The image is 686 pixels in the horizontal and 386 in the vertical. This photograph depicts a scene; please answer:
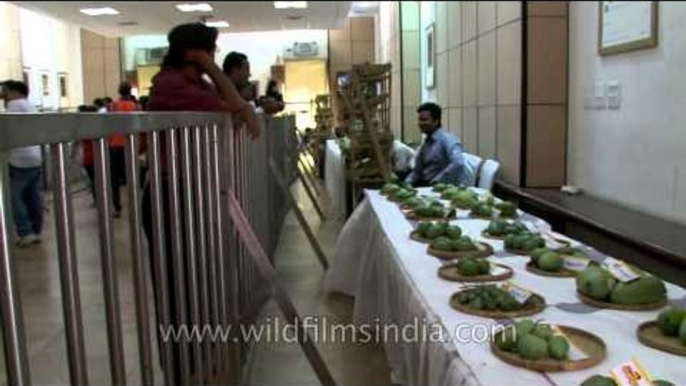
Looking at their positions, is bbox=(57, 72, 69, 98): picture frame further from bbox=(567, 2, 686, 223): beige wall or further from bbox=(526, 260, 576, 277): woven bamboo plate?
bbox=(526, 260, 576, 277): woven bamboo plate

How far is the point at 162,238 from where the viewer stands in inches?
57.8

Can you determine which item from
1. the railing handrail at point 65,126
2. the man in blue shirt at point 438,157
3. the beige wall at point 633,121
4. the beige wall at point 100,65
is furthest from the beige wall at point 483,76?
the beige wall at point 100,65

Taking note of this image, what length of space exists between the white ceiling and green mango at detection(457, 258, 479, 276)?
10123 mm

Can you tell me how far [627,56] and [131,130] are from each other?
291 cm

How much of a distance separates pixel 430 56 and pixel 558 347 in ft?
23.3

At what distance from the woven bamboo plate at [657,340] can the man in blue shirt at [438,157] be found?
11.0ft

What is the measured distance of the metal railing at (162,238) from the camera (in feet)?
2.56

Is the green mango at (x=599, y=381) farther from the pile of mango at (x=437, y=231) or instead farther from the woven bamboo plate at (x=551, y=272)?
the pile of mango at (x=437, y=231)

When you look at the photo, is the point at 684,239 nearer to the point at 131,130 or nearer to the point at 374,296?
the point at 374,296

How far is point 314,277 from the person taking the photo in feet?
15.9

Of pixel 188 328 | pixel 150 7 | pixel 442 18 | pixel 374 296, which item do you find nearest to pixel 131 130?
pixel 188 328

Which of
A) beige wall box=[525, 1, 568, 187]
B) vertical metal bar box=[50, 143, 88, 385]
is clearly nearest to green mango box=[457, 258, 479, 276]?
vertical metal bar box=[50, 143, 88, 385]

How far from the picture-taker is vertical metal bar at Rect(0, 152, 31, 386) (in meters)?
0.73

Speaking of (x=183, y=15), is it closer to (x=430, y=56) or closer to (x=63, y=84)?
(x=63, y=84)
